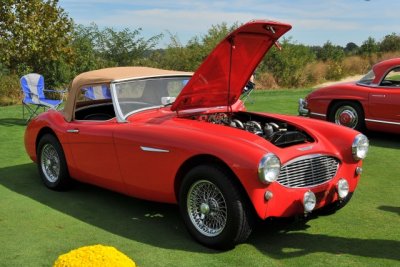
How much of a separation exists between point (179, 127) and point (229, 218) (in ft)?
3.29

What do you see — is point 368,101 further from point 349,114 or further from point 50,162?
point 50,162

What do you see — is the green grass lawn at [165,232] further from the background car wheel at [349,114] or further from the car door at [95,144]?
the background car wheel at [349,114]

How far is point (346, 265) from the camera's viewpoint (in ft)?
11.5

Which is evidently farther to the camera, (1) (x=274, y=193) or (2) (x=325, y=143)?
(2) (x=325, y=143)

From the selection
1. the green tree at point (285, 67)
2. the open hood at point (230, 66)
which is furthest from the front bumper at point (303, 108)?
the green tree at point (285, 67)

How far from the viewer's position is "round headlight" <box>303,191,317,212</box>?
3793 millimetres

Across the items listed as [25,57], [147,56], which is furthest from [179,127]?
[147,56]

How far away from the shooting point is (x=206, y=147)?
3.81 meters

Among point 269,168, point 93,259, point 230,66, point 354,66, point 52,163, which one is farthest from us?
point 354,66

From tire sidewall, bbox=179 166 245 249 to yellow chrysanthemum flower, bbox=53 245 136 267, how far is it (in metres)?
1.36

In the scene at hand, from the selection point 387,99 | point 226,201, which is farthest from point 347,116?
point 226,201

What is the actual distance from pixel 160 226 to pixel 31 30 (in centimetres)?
1306

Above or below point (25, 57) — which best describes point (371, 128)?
below

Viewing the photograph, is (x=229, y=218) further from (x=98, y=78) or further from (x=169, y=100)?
(x=98, y=78)
